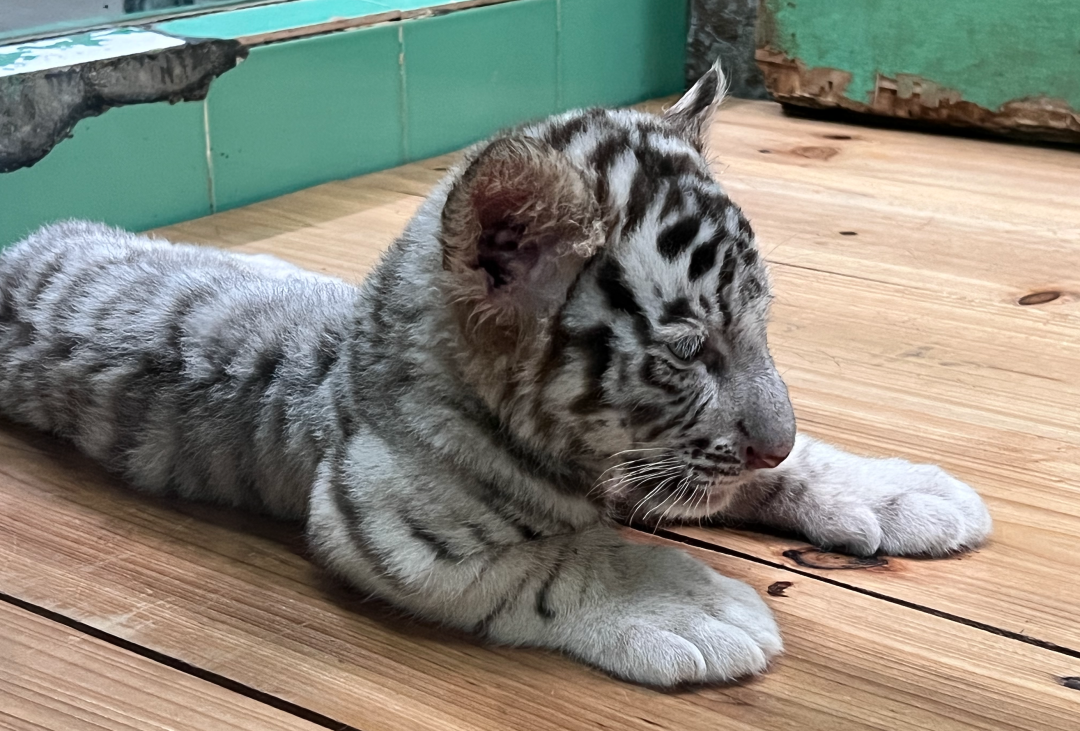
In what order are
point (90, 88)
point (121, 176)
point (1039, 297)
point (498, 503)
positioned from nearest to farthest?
1. point (498, 503)
2. point (1039, 297)
3. point (90, 88)
4. point (121, 176)

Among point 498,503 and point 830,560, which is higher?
point 498,503

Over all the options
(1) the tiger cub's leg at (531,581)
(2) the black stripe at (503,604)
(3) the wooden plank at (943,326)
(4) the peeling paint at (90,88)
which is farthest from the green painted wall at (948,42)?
(2) the black stripe at (503,604)

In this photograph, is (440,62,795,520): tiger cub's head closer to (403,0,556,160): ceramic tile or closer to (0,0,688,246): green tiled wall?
(0,0,688,246): green tiled wall

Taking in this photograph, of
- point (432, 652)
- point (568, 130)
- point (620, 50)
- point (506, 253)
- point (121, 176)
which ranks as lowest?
point (432, 652)

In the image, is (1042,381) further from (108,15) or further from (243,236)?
(108,15)

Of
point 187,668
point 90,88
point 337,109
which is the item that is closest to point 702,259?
point 187,668

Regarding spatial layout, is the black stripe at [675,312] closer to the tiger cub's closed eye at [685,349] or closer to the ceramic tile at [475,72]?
the tiger cub's closed eye at [685,349]

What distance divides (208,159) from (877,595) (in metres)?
2.01

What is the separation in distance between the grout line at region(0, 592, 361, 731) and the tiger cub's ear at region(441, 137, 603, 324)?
1.49 feet

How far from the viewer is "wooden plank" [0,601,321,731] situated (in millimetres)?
1246

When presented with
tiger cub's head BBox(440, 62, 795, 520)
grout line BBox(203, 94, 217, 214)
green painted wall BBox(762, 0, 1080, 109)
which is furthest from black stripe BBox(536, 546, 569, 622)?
green painted wall BBox(762, 0, 1080, 109)

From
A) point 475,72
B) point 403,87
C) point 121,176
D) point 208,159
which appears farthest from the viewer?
point 475,72

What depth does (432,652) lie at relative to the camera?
4.50 feet

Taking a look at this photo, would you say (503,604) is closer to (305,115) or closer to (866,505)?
(866,505)
